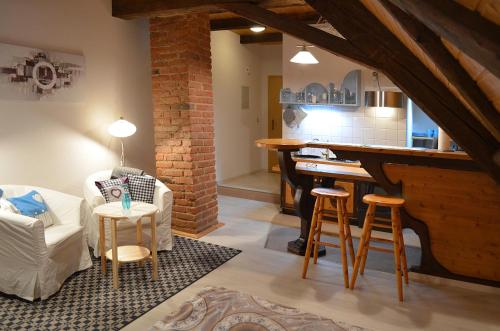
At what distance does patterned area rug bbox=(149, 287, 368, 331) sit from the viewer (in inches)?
116

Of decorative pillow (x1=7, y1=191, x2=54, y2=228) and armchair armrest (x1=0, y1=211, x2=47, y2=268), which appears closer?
armchair armrest (x1=0, y1=211, x2=47, y2=268)

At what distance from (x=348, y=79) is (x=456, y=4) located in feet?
15.1

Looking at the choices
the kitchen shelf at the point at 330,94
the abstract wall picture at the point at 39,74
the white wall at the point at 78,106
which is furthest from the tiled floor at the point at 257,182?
the abstract wall picture at the point at 39,74

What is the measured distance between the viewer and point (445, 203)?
365cm

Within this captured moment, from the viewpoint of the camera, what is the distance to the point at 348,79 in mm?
5754

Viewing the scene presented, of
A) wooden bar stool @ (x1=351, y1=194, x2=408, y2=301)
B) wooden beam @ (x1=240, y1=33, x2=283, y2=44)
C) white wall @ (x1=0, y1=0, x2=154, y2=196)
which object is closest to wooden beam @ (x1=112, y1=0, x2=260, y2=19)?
white wall @ (x1=0, y1=0, x2=154, y2=196)

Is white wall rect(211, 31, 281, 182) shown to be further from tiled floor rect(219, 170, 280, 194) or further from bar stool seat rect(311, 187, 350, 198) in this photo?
bar stool seat rect(311, 187, 350, 198)

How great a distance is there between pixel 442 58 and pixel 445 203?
6.78ft

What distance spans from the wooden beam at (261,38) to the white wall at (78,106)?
2725 millimetres

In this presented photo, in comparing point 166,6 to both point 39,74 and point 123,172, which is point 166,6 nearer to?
point 39,74

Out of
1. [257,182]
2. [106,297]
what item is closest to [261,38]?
[257,182]

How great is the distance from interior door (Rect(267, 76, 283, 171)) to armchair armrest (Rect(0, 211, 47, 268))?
19.6ft

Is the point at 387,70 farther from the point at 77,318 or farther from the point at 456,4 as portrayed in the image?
the point at 77,318

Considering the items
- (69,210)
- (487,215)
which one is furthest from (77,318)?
(487,215)
